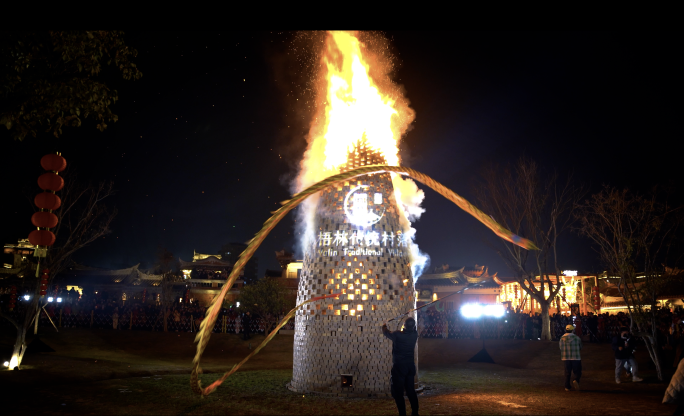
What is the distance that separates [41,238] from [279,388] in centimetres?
703

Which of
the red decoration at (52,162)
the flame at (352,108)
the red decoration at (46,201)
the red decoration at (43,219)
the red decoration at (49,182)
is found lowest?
the red decoration at (43,219)

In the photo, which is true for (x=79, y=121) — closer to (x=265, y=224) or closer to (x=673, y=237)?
(x=265, y=224)

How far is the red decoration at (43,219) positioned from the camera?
11.3 m

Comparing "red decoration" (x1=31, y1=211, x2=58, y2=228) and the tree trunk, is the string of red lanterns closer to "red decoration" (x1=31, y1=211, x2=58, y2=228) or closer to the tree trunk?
"red decoration" (x1=31, y1=211, x2=58, y2=228)

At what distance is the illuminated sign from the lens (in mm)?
11328

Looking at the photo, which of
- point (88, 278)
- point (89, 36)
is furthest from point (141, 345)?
point (88, 278)

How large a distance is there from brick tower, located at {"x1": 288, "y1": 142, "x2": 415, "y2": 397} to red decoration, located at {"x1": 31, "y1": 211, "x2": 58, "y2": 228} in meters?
6.43

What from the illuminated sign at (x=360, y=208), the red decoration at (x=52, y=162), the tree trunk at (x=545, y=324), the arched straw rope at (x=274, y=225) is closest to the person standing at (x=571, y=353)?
the illuminated sign at (x=360, y=208)

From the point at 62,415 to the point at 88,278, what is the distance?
44.2 metres

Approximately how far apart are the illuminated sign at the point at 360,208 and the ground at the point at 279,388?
13.6ft

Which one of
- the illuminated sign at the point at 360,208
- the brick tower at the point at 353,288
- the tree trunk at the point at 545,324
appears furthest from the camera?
the tree trunk at the point at 545,324

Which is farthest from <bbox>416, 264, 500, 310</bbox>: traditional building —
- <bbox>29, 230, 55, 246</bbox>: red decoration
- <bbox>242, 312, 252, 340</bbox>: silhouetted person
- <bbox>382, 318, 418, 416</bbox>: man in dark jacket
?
<bbox>29, 230, 55, 246</bbox>: red decoration

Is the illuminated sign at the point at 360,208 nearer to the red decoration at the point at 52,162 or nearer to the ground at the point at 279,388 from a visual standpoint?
the ground at the point at 279,388

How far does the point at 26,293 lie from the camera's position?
2352 centimetres
